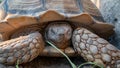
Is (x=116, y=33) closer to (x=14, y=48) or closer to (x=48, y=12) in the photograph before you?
(x=48, y=12)

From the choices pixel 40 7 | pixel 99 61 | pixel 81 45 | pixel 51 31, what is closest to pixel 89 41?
pixel 81 45

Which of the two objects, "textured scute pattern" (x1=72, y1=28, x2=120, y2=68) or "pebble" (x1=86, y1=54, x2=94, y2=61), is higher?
"textured scute pattern" (x1=72, y1=28, x2=120, y2=68)

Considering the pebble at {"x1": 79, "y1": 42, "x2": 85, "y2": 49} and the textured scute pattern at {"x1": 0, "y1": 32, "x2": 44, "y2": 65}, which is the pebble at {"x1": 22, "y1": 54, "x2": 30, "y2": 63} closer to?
the textured scute pattern at {"x1": 0, "y1": 32, "x2": 44, "y2": 65}

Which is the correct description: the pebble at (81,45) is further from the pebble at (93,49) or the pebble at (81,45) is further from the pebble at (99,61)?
the pebble at (99,61)

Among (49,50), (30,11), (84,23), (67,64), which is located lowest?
(67,64)

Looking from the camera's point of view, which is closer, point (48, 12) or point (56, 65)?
point (48, 12)

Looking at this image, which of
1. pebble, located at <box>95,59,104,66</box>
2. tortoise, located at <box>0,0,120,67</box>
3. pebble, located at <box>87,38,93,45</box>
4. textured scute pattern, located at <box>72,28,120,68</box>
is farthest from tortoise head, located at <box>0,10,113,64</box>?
pebble, located at <box>95,59,104,66</box>

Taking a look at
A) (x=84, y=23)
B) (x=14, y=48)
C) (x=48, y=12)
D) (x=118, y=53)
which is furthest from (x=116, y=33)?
(x=14, y=48)

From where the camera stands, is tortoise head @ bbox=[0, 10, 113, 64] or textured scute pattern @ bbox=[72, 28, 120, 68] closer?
textured scute pattern @ bbox=[72, 28, 120, 68]
